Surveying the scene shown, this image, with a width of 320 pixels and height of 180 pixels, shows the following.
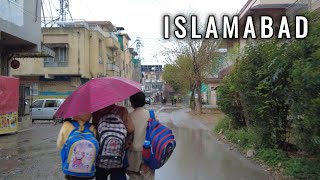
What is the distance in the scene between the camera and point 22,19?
1911 centimetres

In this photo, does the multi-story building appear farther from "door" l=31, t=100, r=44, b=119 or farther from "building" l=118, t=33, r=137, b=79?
"building" l=118, t=33, r=137, b=79

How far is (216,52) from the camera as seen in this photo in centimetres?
3266

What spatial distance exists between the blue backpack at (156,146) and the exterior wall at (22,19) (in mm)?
14513

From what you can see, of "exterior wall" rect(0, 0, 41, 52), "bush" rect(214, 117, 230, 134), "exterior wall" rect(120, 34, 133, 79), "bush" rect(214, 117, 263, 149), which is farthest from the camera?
"exterior wall" rect(120, 34, 133, 79)

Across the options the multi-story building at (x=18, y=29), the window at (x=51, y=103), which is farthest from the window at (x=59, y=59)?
the multi-story building at (x=18, y=29)

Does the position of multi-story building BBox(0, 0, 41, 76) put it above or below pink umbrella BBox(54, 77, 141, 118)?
above

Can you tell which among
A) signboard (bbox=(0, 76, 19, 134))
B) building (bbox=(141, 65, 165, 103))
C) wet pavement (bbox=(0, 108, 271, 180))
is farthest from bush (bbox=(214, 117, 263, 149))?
building (bbox=(141, 65, 165, 103))

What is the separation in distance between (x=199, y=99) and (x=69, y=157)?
2888 centimetres

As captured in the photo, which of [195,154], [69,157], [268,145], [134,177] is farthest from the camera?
[195,154]

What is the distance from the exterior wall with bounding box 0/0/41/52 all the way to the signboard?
243 cm

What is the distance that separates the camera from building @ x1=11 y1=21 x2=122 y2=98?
39.2 metres

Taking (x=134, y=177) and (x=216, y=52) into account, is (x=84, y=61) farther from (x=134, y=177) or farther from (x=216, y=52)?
(x=134, y=177)

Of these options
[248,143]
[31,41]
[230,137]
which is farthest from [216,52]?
[248,143]

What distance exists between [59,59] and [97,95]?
3635cm
